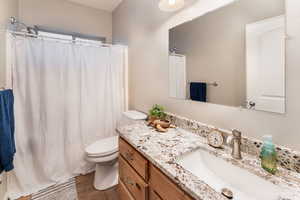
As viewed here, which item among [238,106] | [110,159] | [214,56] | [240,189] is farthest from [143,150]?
[110,159]

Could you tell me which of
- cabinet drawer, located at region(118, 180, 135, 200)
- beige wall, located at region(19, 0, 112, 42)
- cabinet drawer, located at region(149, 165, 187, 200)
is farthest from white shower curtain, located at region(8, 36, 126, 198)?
cabinet drawer, located at region(149, 165, 187, 200)

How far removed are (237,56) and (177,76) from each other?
1.84 ft

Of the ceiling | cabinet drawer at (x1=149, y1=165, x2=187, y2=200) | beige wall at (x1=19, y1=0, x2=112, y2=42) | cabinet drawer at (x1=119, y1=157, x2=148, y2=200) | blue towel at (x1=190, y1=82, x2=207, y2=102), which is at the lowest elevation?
cabinet drawer at (x1=119, y1=157, x2=148, y2=200)

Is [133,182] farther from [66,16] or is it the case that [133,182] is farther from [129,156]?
[66,16]

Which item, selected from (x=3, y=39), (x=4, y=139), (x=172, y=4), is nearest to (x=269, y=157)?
(x=172, y=4)

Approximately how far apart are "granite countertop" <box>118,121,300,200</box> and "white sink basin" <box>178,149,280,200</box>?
0.08 ft

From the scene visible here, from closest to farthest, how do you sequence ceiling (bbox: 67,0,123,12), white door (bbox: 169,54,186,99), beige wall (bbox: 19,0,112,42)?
white door (bbox: 169,54,186,99)
beige wall (bbox: 19,0,112,42)
ceiling (bbox: 67,0,123,12)

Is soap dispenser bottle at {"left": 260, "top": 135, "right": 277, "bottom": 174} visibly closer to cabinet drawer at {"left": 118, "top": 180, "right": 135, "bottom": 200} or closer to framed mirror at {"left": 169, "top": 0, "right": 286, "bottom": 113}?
framed mirror at {"left": 169, "top": 0, "right": 286, "bottom": 113}

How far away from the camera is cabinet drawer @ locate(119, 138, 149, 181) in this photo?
91 cm

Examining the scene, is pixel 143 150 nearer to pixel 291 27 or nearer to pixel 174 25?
pixel 291 27

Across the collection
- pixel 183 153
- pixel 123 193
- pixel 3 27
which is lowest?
pixel 123 193

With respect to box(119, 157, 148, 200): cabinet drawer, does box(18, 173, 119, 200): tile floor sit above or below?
below

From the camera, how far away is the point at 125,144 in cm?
119

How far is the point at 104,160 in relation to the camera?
5.40 feet
